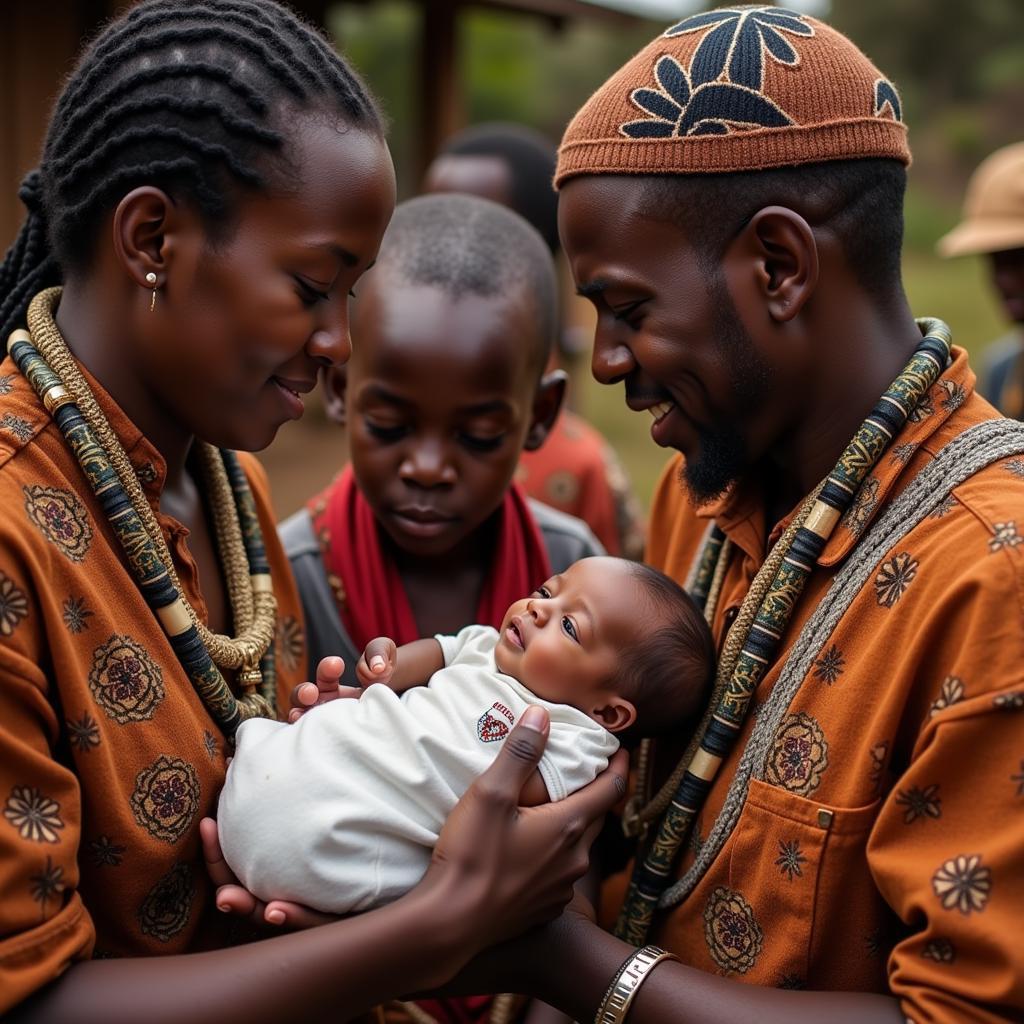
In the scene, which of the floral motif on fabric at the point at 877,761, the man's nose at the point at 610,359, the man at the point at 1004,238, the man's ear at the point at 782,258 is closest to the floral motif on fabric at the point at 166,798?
the man's nose at the point at 610,359

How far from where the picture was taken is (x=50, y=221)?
7.74ft

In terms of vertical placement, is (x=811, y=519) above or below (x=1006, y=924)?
above

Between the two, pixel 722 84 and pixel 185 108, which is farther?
pixel 722 84

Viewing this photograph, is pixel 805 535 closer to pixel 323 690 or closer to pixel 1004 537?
pixel 1004 537

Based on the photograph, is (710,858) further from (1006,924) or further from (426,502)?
(426,502)

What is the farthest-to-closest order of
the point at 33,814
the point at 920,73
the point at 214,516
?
the point at 920,73 → the point at 214,516 → the point at 33,814

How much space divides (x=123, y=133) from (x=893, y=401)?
4.98 ft

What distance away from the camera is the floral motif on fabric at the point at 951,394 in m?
2.35

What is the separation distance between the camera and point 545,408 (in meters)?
3.62

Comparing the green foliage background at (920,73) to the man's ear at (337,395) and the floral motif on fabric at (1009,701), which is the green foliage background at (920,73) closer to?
the man's ear at (337,395)

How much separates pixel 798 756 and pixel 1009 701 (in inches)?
17.4

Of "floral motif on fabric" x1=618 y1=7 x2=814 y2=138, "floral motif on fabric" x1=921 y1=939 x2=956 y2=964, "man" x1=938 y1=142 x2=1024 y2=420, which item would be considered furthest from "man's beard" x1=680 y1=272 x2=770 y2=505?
"man" x1=938 y1=142 x2=1024 y2=420

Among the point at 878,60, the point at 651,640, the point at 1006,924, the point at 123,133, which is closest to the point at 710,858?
the point at 651,640

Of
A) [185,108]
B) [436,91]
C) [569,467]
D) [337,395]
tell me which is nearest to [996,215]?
[569,467]
